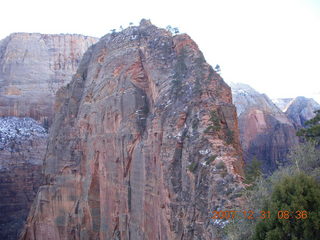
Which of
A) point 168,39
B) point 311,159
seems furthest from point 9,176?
point 311,159

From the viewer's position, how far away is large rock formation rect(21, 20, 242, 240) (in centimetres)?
1650

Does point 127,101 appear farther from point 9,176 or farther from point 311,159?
point 9,176

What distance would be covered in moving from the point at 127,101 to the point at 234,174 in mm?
11042

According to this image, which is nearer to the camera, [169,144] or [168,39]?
[169,144]

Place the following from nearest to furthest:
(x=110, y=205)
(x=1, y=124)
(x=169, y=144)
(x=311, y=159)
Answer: (x=311, y=159) → (x=169, y=144) → (x=110, y=205) → (x=1, y=124)

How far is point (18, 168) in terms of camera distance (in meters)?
59.6

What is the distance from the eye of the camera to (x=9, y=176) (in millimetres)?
58281

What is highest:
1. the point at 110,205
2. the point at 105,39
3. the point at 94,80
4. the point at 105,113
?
the point at 105,39

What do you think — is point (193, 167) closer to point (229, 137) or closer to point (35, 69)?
point (229, 137)

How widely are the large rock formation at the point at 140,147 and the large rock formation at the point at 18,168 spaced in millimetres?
20310

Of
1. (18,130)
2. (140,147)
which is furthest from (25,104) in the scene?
(140,147)

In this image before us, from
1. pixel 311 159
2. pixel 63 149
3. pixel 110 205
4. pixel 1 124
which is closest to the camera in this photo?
pixel 311 159
